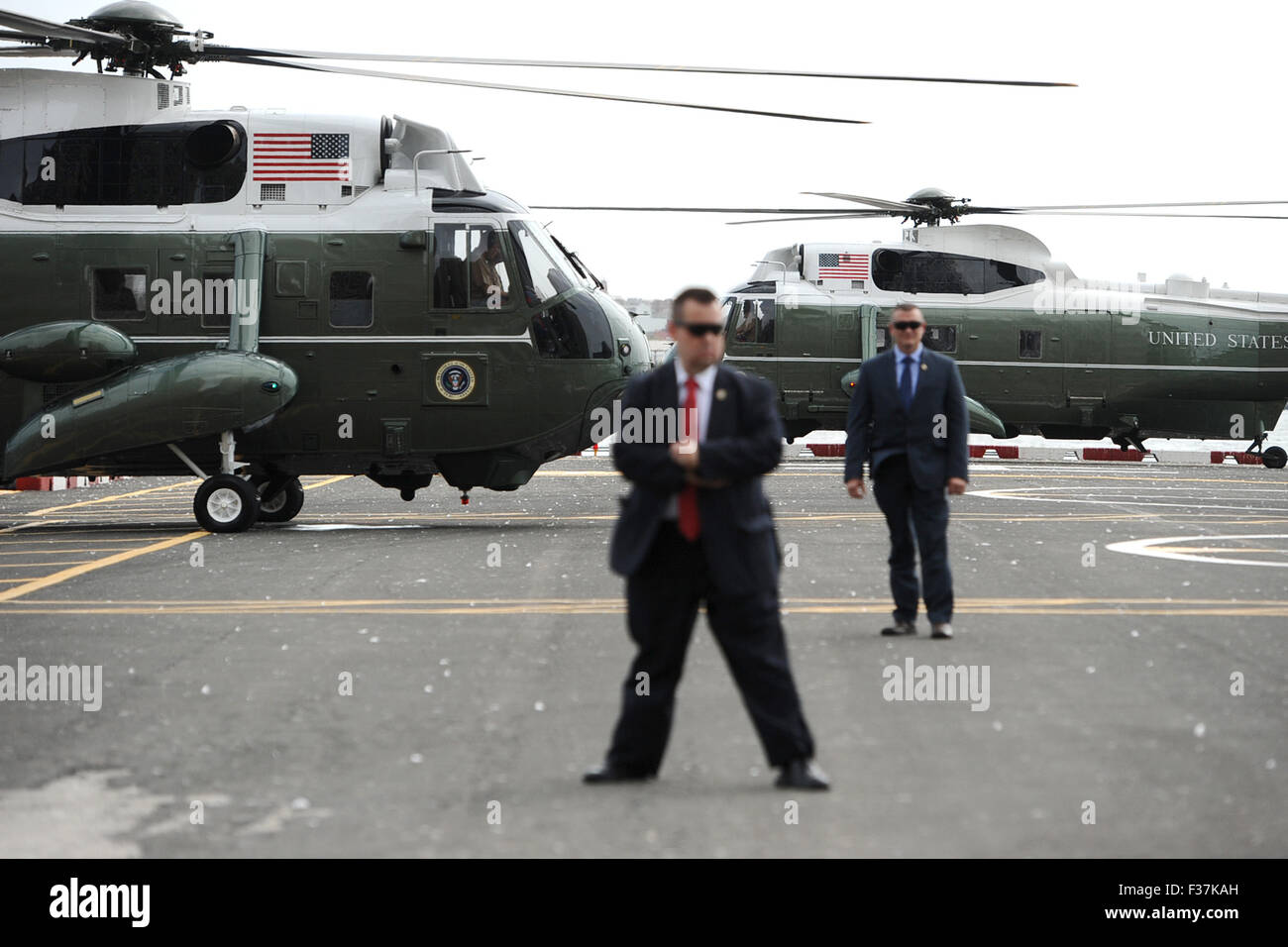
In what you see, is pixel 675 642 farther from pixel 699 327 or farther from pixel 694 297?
pixel 694 297

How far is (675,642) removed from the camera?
20.3 feet

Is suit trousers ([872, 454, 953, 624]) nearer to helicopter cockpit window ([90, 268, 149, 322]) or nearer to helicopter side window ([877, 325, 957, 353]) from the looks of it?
helicopter cockpit window ([90, 268, 149, 322])

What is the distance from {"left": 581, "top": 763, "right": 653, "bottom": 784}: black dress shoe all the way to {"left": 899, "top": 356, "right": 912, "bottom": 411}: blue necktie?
4444mm

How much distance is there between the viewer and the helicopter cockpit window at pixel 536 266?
17516 mm

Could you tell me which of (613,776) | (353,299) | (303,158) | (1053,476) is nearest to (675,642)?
(613,776)

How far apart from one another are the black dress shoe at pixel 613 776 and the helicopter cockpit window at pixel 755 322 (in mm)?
25856

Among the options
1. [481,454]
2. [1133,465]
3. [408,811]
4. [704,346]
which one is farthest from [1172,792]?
[1133,465]

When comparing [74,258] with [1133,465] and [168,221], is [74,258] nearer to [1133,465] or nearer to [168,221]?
[168,221]

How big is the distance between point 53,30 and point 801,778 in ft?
40.4

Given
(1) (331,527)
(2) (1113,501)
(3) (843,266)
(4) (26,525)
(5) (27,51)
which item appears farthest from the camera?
(3) (843,266)

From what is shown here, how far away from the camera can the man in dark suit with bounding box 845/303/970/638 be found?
9.81 meters

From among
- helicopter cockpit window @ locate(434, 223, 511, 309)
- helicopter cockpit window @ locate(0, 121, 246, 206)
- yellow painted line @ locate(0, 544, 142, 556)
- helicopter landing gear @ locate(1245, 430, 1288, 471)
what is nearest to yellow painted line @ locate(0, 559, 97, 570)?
yellow painted line @ locate(0, 544, 142, 556)

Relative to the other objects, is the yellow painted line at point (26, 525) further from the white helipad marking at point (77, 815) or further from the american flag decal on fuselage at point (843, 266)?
the american flag decal on fuselage at point (843, 266)
